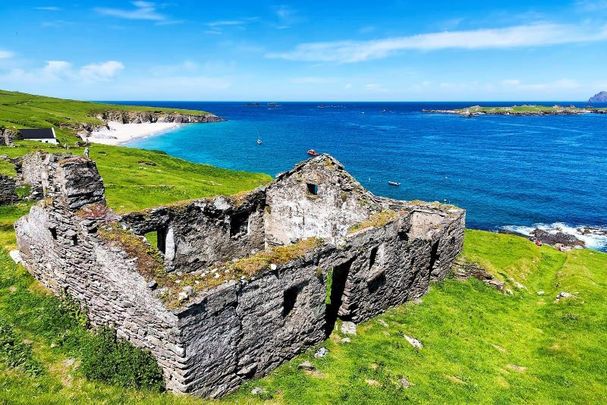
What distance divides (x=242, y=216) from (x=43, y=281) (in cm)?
951

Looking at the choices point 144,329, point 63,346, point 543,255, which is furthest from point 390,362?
point 543,255

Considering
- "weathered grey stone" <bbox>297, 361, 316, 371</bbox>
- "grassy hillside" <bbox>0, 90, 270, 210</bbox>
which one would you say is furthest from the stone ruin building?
"grassy hillside" <bbox>0, 90, 270, 210</bbox>

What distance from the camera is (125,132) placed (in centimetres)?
15025

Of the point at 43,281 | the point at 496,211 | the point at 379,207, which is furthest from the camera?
the point at 496,211

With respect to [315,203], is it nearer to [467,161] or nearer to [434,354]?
[434,354]

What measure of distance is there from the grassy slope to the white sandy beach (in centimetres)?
10701

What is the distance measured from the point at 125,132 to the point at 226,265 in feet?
494

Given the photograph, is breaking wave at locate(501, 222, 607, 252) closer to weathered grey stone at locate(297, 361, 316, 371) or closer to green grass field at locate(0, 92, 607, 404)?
green grass field at locate(0, 92, 607, 404)

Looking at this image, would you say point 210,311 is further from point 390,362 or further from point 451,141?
point 451,141

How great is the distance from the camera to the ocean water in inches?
2697

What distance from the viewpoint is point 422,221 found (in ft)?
100

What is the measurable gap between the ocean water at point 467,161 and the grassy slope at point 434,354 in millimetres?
35950

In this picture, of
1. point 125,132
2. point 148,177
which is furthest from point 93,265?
point 125,132

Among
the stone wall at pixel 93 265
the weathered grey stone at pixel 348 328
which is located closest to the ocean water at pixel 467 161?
the weathered grey stone at pixel 348 328
